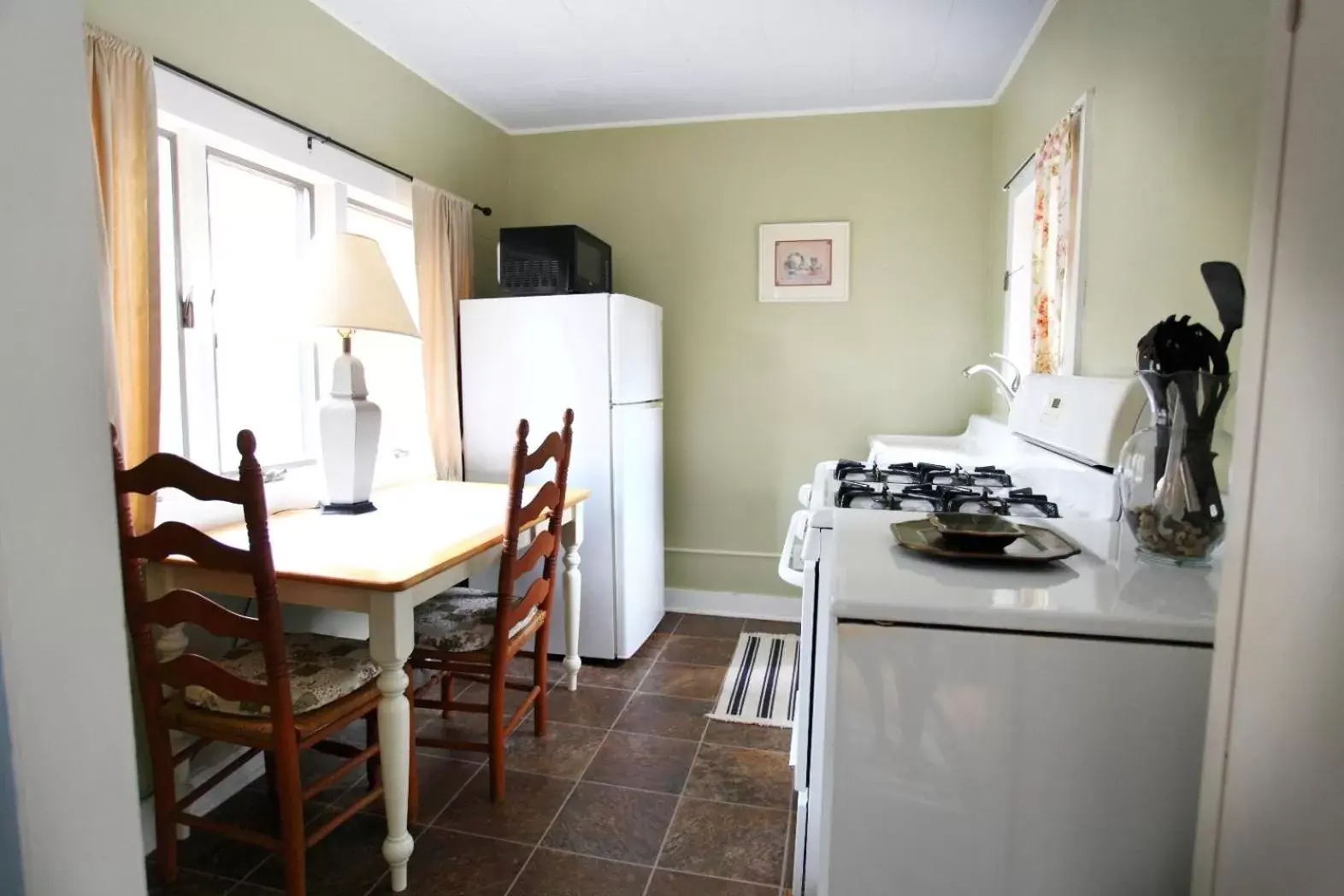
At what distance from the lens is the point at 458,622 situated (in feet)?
6.77

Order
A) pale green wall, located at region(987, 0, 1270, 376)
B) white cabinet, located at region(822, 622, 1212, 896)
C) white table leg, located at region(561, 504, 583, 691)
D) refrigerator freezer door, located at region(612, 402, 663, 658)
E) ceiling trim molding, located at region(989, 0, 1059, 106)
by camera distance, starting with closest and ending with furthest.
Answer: white cabinet, located at region(822, 622, 1212, 896) → pale green wall, located at region(987, 0, 1270, 376) → ceiling trim molding, located at region(989, 0, 1059, 106) → white table leg, located at region(561, 504, 583, 691) → refrigerator freezer door, located at region(612, 402, 663, 658)

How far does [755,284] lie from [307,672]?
2479mm

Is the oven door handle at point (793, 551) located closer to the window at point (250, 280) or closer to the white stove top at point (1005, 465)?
the white stove top at point (1005, 465)

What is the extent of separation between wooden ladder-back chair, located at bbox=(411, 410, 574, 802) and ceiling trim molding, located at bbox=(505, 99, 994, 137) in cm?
189

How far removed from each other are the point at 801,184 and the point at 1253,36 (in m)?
2.26

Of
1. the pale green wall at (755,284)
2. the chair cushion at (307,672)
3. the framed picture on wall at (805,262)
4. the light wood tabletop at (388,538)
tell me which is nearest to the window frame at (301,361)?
the light wood tabletop at (388,538)

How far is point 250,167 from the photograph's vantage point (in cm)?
224

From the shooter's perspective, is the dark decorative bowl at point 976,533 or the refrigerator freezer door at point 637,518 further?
the refrigerator freezer door at point 637,518

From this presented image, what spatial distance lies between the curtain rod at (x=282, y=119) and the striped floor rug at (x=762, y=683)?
2289mm

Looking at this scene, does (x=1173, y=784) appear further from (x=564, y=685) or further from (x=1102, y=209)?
(x=564, y=685)

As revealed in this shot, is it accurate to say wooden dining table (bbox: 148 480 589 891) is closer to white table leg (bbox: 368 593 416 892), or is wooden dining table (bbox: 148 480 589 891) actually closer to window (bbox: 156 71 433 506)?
white table leg (bbox: 368 593 416 892)

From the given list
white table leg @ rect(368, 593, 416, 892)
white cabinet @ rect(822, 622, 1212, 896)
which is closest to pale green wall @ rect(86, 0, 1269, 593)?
white table leg @ rect(368, 593, 416, 892)

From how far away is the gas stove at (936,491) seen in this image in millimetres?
1537

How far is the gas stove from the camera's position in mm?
1537
